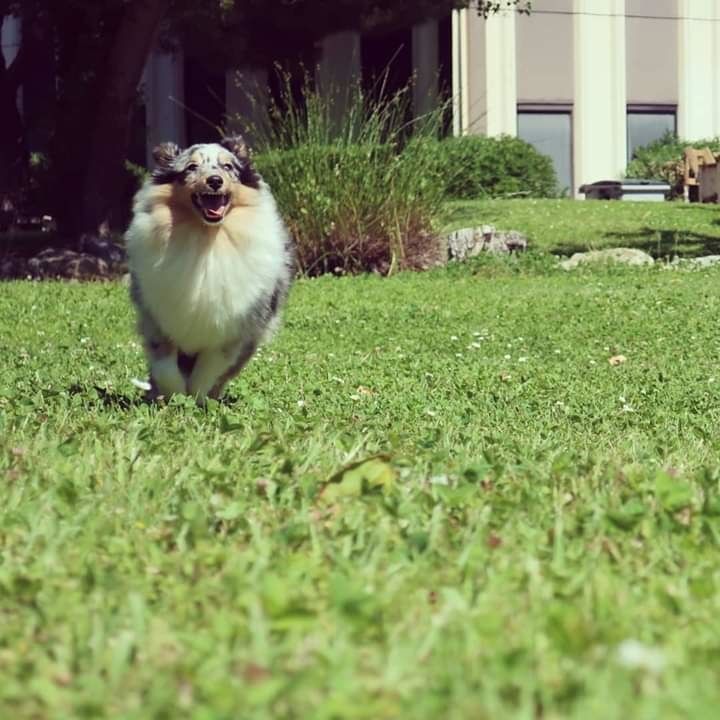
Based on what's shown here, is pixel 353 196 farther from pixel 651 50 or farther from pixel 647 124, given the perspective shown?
pixel 647 124

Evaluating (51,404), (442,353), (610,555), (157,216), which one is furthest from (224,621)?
(442,353)

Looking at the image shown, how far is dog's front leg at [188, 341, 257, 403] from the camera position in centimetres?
704

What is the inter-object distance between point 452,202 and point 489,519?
54.7ft

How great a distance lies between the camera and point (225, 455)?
4.65m

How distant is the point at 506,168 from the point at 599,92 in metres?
5.61

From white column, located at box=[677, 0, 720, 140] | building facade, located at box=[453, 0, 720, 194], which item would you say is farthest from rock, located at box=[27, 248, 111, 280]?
white column, located at box=[677, 0, 720, 140]

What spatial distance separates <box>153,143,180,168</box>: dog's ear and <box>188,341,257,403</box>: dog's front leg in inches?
36.7

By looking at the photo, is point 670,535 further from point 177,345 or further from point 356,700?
point 177,345

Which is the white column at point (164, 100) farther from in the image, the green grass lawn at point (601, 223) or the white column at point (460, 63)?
the green grass lawn at point (601, 223)

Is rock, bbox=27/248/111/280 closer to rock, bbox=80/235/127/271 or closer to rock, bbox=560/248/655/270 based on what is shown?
rock, bbox=80/235/127/271

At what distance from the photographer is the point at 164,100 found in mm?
37594

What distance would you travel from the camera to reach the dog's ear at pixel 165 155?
7.00m

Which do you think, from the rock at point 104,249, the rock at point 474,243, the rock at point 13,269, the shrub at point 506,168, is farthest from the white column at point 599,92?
the rock at point 13,269

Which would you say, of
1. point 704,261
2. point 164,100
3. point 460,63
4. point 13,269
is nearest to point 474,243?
point 704,261
